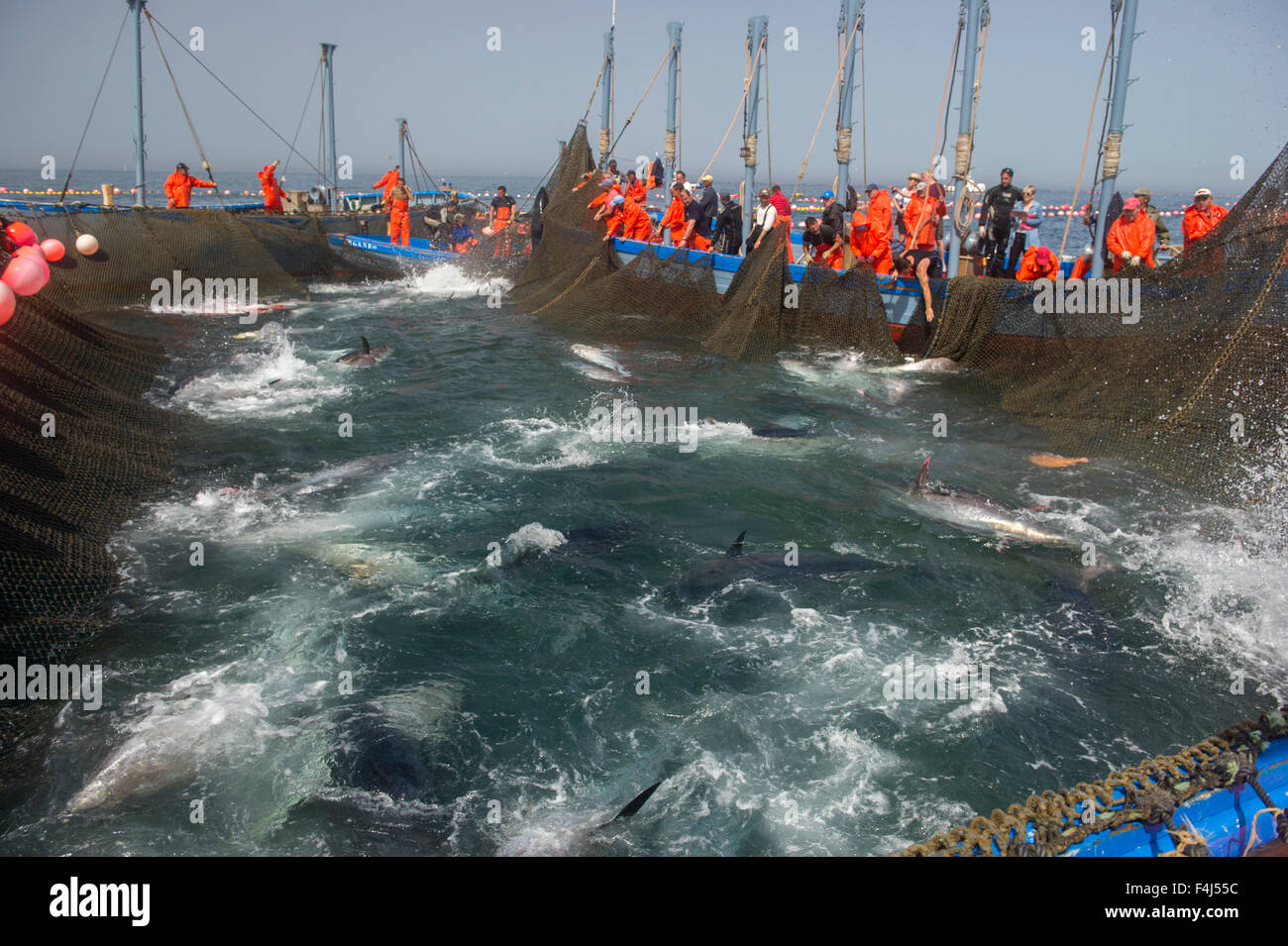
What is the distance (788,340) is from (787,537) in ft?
26.0

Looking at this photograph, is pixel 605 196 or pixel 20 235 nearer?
pixel 20 235

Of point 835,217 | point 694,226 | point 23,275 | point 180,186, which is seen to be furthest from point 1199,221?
point 180,186

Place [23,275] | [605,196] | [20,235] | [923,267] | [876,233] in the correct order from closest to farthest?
[23,275] → [20,235] → [923,267] → [876,233] → [605,196]

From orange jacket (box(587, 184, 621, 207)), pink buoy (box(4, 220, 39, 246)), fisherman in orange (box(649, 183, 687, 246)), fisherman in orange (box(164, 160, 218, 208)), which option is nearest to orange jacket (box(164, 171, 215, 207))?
fisherman in orange (box(164, 160, 218, 208))

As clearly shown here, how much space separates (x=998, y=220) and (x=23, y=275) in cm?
1490

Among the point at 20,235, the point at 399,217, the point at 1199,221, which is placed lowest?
the point at 20,235

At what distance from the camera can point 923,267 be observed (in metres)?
15.3

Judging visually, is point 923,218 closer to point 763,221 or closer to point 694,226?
point 763,221

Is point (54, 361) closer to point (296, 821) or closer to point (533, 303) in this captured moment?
point (296, 821)

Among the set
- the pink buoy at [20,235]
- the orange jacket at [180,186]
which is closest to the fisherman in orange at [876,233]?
the pink buoy at [20,235]

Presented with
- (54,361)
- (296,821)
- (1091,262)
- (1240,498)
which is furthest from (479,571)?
(1091,262)

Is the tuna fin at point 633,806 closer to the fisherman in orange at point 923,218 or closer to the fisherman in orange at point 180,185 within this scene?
the fisherman in orange at point 923,218

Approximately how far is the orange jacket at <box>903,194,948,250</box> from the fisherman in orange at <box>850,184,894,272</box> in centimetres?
49
